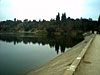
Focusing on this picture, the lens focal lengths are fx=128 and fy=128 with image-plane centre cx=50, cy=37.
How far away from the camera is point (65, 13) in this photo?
121375 mm

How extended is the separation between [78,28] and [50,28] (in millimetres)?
22239

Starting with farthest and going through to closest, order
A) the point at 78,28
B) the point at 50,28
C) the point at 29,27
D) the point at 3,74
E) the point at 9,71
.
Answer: the point at 29,27 < the point at 50,28 < the point at 78,28 < the point at 9,71 < the point at 3,74

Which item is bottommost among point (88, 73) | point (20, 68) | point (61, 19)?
point (20, 68)

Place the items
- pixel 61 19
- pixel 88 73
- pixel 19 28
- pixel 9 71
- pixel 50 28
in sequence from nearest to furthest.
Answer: pixel 88 73, pixel 9 71, pixel 50 28, pixel 61 19, pixel 19 28

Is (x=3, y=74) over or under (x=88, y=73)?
under

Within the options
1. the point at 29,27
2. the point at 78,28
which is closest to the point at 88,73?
the point at 78,28

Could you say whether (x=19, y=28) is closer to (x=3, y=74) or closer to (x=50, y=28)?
(x=50, y=28)

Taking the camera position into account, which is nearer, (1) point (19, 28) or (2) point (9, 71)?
(2) point (9, 71)

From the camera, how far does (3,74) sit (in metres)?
13.1

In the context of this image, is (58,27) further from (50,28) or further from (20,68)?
(20,68)

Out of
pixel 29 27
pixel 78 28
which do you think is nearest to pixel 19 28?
pixel 29 27

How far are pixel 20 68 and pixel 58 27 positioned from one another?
90.4 meters

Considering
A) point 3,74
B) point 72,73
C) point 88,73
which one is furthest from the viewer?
point 3,74

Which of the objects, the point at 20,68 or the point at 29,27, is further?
the point at 29,27
